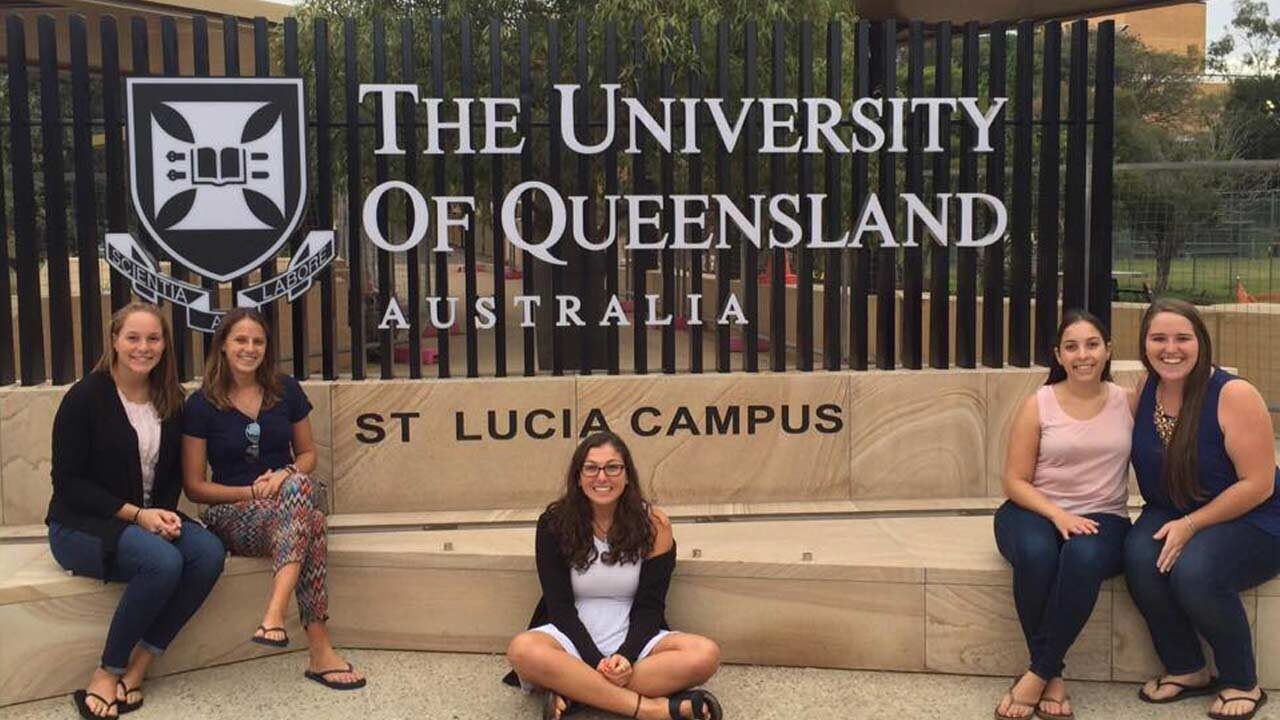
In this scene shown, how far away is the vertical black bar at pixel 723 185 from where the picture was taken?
6.41 meters

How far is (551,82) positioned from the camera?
21.0 feet

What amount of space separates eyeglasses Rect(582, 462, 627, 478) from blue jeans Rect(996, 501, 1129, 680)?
147cm

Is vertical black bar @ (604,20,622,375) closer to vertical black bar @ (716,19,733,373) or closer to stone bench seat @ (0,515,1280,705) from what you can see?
vertical black bar @ (716,19,733,373)

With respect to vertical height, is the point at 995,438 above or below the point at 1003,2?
below

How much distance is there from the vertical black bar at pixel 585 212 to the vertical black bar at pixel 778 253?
2.80 ft

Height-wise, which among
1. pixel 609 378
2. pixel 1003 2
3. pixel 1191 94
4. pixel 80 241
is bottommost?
pixel 609 378

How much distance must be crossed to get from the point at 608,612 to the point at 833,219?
110 inches

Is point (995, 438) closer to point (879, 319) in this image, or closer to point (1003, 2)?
point (879, 319)

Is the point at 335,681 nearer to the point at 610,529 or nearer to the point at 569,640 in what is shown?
the point at 569,640

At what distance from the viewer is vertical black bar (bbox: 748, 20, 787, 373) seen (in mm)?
6438

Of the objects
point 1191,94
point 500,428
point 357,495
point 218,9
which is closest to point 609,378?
point 500,428

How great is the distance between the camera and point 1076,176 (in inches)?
267

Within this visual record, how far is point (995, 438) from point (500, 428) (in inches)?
100

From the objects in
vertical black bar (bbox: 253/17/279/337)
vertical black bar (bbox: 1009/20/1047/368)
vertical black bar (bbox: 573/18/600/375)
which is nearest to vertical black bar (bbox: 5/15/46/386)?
vertical black bar (bbox: 253/17/279/337)
